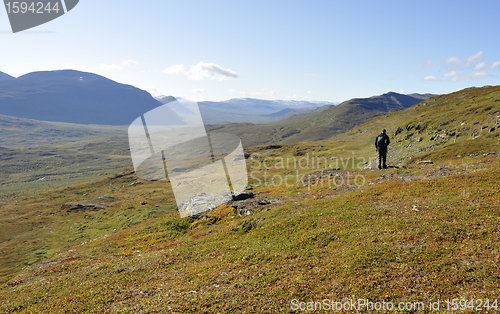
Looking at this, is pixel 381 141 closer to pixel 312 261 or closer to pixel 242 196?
pixel 242 196

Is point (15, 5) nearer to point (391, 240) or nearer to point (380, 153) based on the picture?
point (391, 240)

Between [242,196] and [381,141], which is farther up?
[381,141]

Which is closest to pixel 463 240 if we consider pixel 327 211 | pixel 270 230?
pixel 327 211

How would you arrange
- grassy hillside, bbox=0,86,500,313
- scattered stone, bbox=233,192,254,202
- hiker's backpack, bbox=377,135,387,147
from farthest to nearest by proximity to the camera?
scattered stone, bbox=233,192,254,202
hiker's backpack, bbox=377,135,387,147
grassy hillside, bbox=0,86,500,313

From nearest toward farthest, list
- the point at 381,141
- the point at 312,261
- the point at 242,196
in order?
1. the point at 312,261
2. the point at 381,141
3. the point at 242,196

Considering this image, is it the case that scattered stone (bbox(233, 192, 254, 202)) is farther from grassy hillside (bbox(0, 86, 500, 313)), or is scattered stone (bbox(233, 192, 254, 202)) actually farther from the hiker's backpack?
the hiker's backpack

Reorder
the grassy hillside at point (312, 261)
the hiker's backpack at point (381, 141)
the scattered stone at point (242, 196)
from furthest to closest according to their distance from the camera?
the scattered stone at point (242, 196) → the hiker's backpack at point (381, 141) → the grassy hillside at point (312, 261)

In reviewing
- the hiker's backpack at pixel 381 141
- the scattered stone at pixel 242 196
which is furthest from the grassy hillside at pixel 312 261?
the hiker's backpack at pixel 381 141

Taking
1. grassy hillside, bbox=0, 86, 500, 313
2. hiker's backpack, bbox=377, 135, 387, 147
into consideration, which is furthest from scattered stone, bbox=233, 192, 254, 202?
hiker's backpack, bbox=377, 135, 387, 147

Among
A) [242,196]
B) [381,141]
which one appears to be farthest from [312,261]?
[381,141]

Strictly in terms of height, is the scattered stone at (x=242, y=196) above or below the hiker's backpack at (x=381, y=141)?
below

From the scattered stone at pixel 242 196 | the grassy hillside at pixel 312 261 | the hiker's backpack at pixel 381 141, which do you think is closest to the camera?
the grassy hillside at pixel 312 261

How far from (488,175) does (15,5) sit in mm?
46655

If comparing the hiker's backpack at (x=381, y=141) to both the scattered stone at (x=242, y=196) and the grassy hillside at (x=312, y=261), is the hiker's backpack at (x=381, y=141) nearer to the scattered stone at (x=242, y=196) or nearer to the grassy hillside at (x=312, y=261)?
the grassy hillside at (x=312, y=261)
